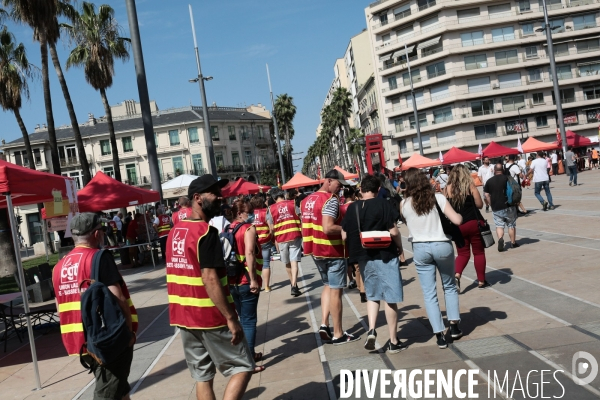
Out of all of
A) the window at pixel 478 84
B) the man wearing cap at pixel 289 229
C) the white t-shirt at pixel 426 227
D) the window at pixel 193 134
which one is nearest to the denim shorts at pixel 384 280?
the white t-shirt at pixel 426 227

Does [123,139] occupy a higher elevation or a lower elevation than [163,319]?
higher

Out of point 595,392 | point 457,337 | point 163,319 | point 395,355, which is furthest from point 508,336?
point 163,319

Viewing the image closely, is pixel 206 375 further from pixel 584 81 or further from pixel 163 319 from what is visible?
pixel 584 81

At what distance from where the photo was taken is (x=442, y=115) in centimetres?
6197

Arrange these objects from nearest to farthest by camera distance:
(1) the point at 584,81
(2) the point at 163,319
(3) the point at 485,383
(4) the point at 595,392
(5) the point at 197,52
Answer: (4) the point at 595,392, (3) the point at 485,383, (2) the point at 163,319, (5) the point at 197,52, (1) the point at 584,81

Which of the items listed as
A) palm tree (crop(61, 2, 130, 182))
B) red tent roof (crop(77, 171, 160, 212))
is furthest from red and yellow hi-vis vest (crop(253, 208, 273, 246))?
palm tree (crop(61, 2, 130, 182))

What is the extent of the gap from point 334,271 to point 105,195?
12069mm

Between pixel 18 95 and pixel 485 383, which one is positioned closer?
pixel 485 383

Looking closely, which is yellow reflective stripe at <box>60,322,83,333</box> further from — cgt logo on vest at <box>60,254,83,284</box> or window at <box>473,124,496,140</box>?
window at <box>473,124,496,140</box>

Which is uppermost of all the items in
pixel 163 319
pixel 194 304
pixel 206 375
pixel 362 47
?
pixel 362 47

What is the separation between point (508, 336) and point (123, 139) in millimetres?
68266

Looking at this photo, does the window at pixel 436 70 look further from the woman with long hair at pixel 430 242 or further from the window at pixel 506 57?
the woman with long hair at pixel 430 242

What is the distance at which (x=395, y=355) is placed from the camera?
5809 mm

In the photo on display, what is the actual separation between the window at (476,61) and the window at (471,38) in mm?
1387
